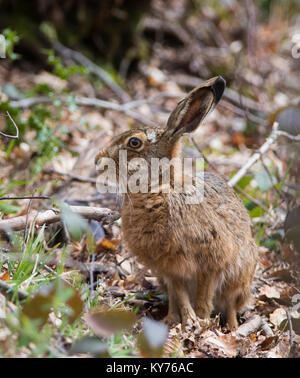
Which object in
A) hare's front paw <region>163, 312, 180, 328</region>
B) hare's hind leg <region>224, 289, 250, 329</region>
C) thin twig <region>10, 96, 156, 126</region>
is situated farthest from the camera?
thin twig <region>10, 96, 156, 126</region>

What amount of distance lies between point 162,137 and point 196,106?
0.37 meters

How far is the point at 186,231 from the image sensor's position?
351 centimetres

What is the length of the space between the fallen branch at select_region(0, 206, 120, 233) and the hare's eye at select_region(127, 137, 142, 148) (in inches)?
20.9

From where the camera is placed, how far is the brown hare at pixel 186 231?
138 inches

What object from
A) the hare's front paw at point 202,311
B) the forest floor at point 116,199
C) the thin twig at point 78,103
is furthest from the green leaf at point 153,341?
the thin twig at point 78,103

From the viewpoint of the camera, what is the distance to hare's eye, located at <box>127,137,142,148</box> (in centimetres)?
367

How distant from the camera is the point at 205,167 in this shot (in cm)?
590

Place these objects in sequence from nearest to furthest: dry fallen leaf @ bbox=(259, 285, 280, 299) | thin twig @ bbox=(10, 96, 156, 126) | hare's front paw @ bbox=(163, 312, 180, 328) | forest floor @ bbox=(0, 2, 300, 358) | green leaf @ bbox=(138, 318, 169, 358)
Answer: green leaf @ bbox=(138, 318, 169, 358) < forest floor @ bbox=(0, 2, 300, 358) < hare's front paw @ bbox=(163, 312, 180, 328) < dry fallen leaf @ bbox=(259, 285, 280, 299) < thin twig @ bbox=(10, 96, 156, 126)

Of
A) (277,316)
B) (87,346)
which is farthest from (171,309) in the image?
(87,346)

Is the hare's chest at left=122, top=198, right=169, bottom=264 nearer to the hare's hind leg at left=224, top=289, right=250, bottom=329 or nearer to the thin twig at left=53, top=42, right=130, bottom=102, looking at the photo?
the hare's hind leg at left=224, top=289, right=250, bottom=329

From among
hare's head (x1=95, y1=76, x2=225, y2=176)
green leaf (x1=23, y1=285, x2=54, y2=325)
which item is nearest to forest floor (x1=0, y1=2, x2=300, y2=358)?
green leaf (x1=23, y1=285, x2=54, y2=325)

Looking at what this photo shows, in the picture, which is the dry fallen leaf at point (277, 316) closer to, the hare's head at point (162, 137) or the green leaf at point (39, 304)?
the hare's head at point (162, 137)

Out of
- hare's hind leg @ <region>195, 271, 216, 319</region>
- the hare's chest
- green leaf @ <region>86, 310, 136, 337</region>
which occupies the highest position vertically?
the hare's chest

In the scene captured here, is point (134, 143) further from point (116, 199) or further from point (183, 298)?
point (183, 298)
